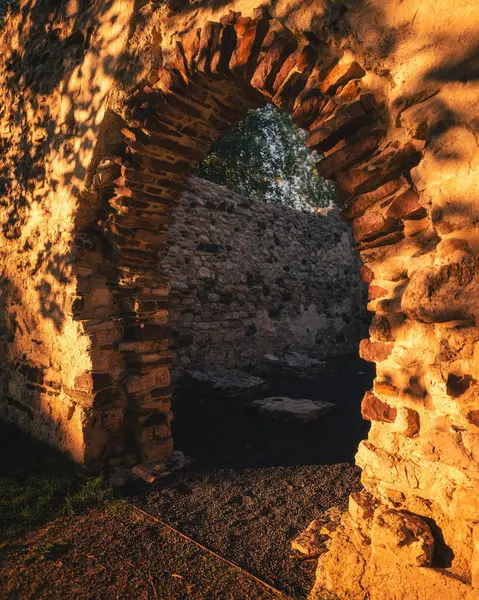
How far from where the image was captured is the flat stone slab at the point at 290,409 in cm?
502

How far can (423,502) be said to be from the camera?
5.50 feet

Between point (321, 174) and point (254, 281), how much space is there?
19.2 ft

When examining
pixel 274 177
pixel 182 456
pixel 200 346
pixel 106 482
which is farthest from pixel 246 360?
pixel 274 177

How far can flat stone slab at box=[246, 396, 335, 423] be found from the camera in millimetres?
5016

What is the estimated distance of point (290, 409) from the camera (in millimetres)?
5137

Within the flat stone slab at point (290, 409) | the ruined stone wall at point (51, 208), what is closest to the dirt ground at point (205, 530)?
the flat stone slab at point (290, 409)

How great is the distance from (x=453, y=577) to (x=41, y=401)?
3.64m

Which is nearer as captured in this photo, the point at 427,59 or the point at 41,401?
the point at 427,59

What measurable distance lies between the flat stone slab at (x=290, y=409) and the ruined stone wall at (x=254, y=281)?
1.71 meters

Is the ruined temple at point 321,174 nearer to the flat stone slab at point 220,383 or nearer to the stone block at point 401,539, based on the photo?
the stone block at point 401,539

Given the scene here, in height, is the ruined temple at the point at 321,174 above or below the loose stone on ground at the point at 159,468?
above

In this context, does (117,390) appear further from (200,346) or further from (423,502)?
(200,346)

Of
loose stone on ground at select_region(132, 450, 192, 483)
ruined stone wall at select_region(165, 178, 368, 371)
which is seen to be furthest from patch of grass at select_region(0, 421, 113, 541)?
ruined stone wall at select_region(165, 178, 368, 371)

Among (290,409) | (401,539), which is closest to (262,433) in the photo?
(290,409)
